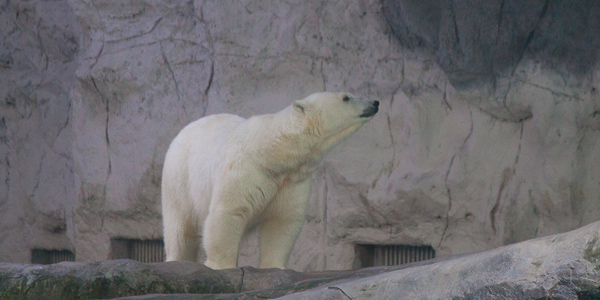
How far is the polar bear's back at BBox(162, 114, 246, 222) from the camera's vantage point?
4.16m

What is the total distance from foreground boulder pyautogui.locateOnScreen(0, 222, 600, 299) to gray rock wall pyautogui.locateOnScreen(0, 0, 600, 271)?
2413 millimetres

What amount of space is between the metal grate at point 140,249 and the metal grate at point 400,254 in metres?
2.33

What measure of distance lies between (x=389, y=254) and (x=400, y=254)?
11 centimetres

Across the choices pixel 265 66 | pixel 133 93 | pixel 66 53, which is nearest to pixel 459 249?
pixel 265 66

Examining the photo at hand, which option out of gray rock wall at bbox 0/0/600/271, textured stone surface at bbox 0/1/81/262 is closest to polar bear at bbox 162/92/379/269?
gray rock wall at bbox 0/0/600/271

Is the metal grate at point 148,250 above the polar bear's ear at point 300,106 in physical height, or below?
below

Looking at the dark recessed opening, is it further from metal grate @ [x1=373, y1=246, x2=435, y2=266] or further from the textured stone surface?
the textured stone surface

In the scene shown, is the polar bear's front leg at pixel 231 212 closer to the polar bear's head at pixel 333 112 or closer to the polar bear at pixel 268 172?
the polar bear at pixel 268 172

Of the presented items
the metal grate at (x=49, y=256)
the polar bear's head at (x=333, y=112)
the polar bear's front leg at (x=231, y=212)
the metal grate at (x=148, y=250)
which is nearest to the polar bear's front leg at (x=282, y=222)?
the polar bear's front leg at (x=231, y=212)

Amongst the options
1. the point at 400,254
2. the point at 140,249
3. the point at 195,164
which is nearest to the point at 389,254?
the point at 400,254

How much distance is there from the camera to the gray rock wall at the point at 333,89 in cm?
529

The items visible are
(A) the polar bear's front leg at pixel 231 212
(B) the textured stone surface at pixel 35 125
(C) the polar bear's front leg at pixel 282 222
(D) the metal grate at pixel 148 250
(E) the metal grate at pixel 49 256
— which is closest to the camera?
(A) the polar bear's front leg at pixel 231 212

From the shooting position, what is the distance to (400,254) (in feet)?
20.3

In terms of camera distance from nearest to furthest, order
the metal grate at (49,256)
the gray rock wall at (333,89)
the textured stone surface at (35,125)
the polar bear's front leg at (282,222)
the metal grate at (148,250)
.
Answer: the polar bear's front leg at (282,222) → the gray rock wall at (333,89) → the metal grate at (148,250) → the textured stone surface at (35,125) → the metal grate at (49,256)
